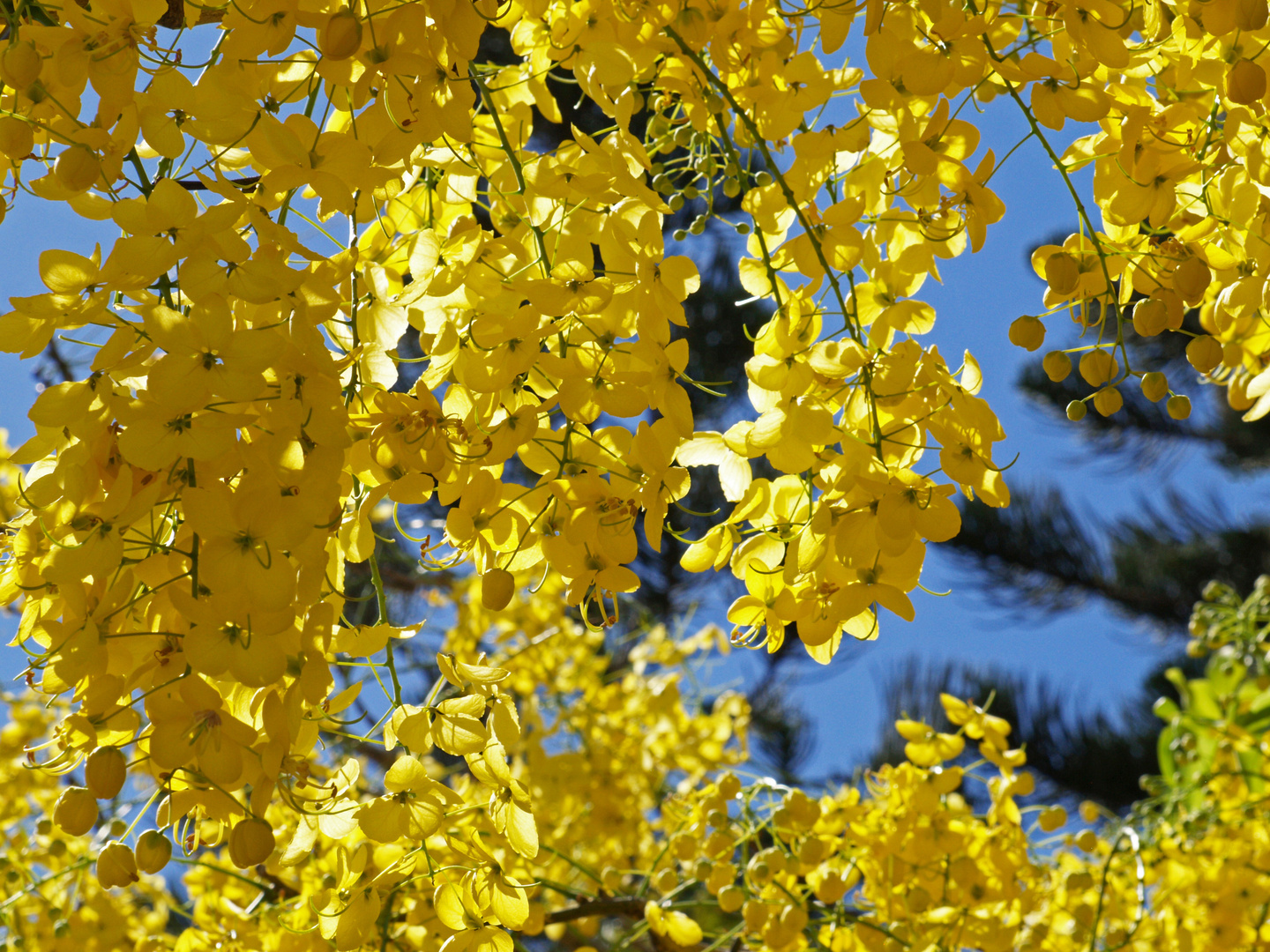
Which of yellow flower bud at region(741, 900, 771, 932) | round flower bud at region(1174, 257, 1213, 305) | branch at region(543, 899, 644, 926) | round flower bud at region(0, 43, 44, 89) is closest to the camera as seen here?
round flower bud at region(0, 43, 44, 89)

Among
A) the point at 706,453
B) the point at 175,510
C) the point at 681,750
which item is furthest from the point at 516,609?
the point at 175,510

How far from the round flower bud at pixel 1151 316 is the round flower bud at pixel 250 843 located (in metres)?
0.50

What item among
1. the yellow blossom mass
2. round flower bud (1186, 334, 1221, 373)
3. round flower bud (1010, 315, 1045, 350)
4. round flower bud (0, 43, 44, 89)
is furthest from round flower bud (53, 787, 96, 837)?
round flower bud (1186, 334, 1221, 373)

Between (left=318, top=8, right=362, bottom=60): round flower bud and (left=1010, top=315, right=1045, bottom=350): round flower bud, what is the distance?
373mm

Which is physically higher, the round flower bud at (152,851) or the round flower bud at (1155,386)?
the round flower bud at (1155,386)

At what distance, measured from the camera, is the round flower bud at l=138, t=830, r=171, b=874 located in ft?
1.53

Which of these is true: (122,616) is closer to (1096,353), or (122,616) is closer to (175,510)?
(175,510)

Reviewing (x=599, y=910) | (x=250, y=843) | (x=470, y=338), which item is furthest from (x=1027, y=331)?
(x=599, y=910)

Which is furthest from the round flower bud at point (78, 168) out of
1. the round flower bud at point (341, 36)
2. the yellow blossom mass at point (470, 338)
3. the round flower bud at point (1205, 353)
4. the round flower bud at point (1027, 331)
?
the round flower bud at point (1205, 353)

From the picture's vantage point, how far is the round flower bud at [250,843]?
17.2 inches

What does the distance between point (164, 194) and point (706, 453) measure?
31 cm

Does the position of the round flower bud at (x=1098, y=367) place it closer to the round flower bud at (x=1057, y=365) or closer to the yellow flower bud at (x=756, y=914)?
the round flower bud at (x=1057, y=365)

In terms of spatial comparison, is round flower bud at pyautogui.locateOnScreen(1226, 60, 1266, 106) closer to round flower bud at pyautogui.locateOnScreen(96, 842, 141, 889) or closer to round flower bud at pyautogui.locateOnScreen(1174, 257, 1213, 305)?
round flower bud at pyautogui.locateOnScreen(1174, 257, 1213, 305)

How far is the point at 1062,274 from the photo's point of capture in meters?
0.56
